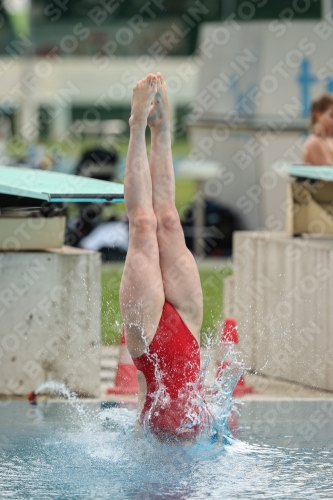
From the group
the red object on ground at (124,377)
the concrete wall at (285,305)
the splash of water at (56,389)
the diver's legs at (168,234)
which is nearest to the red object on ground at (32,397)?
the splash of water at (56,389)

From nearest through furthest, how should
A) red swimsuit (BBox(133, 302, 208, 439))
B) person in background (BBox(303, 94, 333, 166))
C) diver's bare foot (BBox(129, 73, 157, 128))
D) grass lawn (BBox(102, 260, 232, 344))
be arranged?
red swimsuit (BBox(133, 302, 208, 439))
diver's bare foot (BBox(129, 73, 157, 128))
grass lawn (BBox(102, 260, 232, 344))
person in background (BBox(303, 94, 333, 166))

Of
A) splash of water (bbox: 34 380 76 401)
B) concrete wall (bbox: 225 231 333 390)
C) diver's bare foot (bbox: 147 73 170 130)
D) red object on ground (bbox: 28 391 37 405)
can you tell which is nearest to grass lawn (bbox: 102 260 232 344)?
concrete wall (bbox: 225 231 333 390)

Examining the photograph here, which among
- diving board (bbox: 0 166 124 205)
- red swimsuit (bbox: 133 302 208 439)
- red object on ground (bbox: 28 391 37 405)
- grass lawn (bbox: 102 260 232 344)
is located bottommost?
red object on ground (bbox: 28 391 37 405)

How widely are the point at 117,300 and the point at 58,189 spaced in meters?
1.54

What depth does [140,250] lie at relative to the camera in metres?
3.97

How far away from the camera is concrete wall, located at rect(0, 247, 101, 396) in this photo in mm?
5500

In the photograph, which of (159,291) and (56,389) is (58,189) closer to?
(56,389)

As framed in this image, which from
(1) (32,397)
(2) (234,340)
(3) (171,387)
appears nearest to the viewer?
(3) (171,387)

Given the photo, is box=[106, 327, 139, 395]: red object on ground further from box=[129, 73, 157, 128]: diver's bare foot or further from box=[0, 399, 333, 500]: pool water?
box=[129, 73, 157, 128]: diver's bare foot

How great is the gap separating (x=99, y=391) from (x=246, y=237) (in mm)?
1728

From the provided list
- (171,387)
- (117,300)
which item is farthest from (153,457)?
(117,300)

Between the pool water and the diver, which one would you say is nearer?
the pool water

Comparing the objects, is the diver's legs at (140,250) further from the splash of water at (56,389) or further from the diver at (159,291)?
the splash of water at (56,389)

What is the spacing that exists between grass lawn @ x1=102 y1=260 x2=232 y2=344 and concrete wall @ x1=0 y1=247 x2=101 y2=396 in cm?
23
